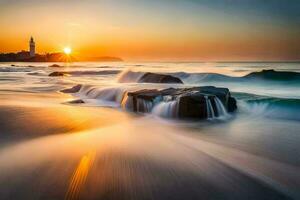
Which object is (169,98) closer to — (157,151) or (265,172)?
(157,151)

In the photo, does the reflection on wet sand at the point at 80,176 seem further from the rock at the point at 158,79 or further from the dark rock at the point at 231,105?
the rock at the point at 158,79

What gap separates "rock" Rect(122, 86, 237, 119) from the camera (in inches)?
296

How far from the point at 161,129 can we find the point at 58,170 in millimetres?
2910

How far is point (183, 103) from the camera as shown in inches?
298

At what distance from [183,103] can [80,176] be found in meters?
4.47

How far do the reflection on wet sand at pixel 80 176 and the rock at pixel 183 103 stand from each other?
3599 mm

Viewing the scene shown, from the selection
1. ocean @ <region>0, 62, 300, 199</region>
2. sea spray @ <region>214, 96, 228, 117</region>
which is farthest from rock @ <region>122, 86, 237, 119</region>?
ocean @ <region>0, 62, 300, 199</region>

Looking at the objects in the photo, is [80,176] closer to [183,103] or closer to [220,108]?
[183,103]

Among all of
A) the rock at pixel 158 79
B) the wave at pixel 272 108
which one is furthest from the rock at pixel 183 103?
the rock at pixel 158 79

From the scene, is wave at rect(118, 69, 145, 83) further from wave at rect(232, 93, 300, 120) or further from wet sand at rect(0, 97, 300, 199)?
wet sand at rect(0, 97, 300, 199)

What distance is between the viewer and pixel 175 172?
359cm

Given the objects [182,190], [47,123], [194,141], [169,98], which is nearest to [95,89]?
[169,98]

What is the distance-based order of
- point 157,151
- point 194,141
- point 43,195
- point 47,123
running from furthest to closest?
point 47,123
point 194,141
point 157,151
point 43,195

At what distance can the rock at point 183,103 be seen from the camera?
7.52 meters
